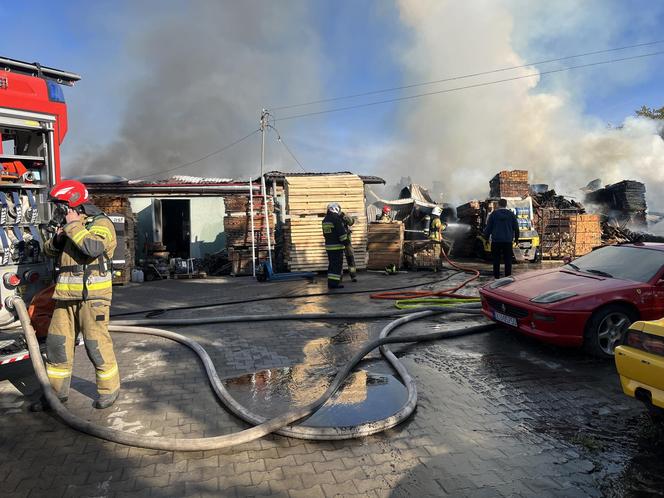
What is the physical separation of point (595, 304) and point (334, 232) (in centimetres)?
544

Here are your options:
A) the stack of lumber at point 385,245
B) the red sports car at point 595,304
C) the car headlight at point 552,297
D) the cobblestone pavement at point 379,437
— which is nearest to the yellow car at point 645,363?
the cobblestone pavement at point 379,437

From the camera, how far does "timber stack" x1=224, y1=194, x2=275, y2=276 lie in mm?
12984

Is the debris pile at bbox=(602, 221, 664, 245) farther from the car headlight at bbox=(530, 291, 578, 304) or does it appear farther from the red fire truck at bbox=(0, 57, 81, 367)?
the red fire truck at bbox=(0, 57, 81, 367)

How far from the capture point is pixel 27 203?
4.47 meters

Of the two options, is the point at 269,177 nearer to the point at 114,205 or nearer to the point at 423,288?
the point at 114,205

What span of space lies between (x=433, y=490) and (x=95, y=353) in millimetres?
2751

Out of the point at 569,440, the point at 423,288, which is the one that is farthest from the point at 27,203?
the point at 423,288

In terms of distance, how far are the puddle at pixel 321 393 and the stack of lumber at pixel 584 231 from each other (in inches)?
506

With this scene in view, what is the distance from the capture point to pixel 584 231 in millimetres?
14898

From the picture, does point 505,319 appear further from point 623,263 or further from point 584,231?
point 584,231

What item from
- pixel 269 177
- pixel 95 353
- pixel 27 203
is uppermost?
pixel 269 177

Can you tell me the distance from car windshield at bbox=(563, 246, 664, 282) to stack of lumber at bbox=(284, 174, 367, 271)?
7150 mm

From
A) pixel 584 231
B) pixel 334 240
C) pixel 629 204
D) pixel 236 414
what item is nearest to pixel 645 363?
pixel 236 414

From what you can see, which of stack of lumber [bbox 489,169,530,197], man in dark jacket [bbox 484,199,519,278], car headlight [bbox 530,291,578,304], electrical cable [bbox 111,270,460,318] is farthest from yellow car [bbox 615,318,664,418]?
stack of lumber [bbox 489,169,530,197]
